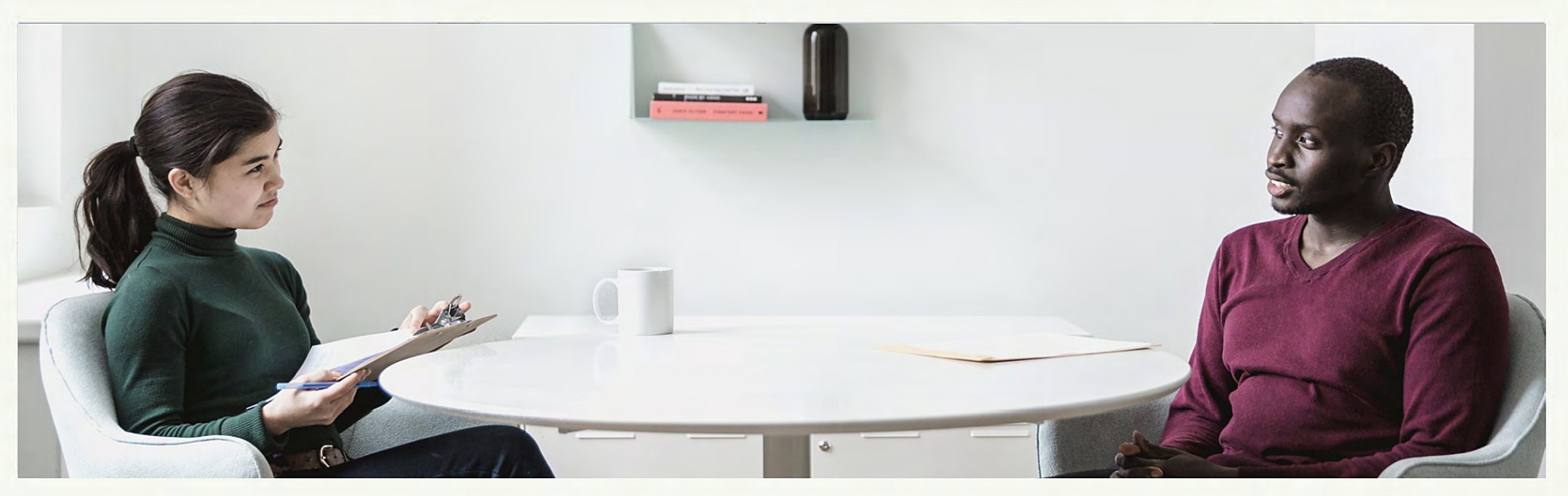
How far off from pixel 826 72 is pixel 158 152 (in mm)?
1304

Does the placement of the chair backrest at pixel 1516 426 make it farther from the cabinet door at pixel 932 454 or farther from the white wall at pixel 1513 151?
the cabinet door at pixel 932 454

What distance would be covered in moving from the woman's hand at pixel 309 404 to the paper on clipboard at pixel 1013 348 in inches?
24.8

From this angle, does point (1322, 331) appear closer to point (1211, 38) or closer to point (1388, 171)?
point (1388, 171)

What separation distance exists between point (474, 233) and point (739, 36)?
0.70 metres

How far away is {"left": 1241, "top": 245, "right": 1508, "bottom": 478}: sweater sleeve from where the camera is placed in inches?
52.7

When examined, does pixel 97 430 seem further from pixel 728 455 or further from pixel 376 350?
pixel 728 455

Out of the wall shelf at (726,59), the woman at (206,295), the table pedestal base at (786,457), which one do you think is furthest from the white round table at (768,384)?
the wall shelf at (726,59)

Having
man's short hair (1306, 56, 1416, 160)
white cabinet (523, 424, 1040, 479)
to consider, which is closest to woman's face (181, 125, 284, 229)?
white cabinet (523, 424, 1040, 479)

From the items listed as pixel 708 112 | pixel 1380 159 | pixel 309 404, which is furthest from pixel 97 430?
pixel 1380 159

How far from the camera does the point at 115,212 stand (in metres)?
1.56

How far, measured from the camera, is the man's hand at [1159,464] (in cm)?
142

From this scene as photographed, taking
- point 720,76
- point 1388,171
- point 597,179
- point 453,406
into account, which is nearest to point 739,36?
point 720,76

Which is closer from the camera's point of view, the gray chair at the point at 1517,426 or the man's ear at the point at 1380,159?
the gray chair at the point at 1517,426

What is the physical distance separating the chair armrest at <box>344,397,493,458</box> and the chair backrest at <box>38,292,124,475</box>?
0.43 meters
